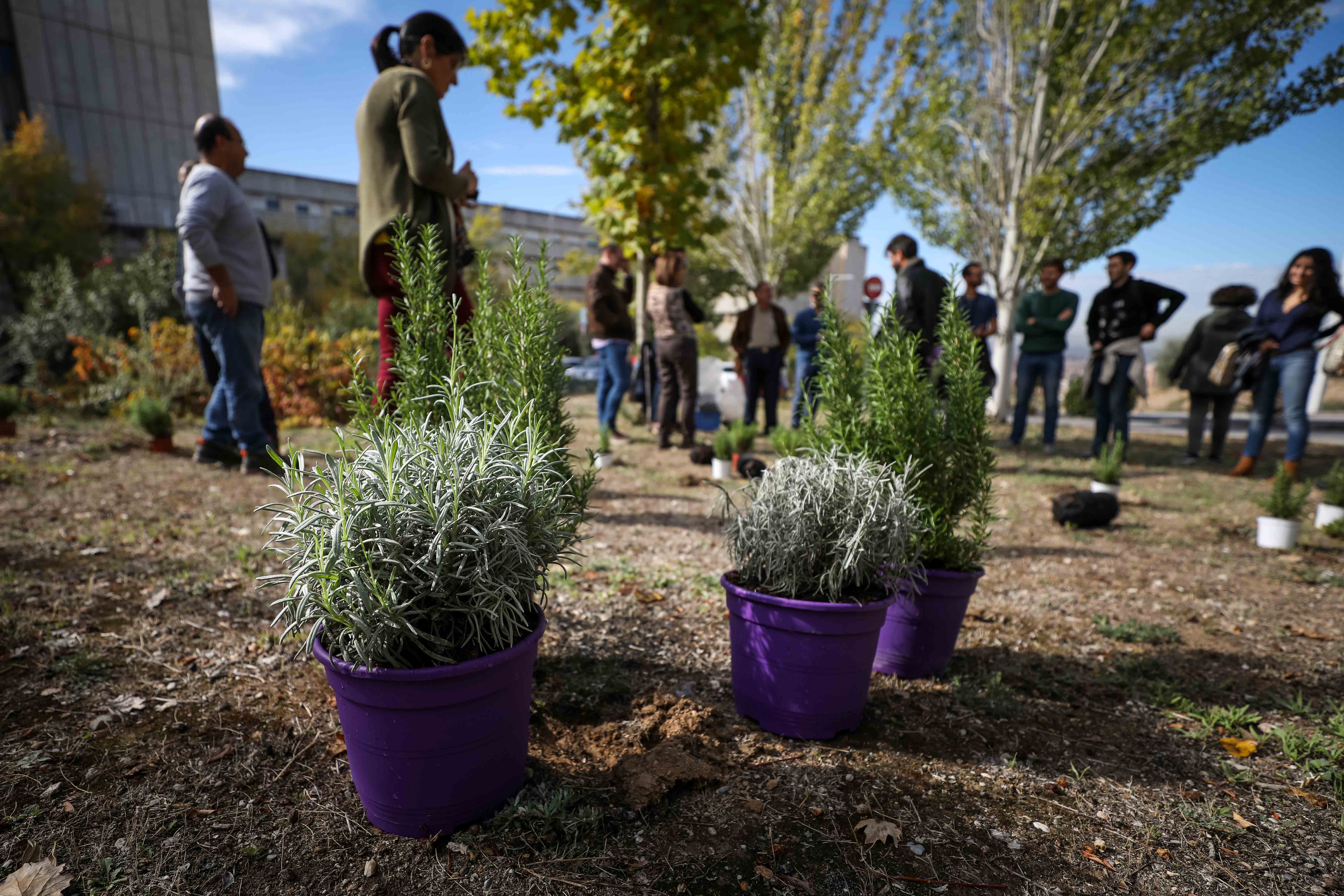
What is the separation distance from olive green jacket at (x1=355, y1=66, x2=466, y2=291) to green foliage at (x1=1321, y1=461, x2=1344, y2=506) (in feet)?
19.9

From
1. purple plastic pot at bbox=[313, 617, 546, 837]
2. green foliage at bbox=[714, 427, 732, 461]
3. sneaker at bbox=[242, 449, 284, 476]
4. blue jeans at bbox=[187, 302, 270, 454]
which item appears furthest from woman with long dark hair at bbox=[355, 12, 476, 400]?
green foliage at bbox=[714, 427, 732, 461]

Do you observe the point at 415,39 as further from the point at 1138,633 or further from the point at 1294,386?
the point at 1294,386

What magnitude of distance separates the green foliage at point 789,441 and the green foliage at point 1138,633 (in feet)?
5.39

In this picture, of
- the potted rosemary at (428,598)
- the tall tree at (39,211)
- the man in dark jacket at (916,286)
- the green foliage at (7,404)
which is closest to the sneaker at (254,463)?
the green foliage at (7,404)

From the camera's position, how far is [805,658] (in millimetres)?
1896

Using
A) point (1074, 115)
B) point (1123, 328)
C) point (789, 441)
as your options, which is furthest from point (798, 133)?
point (789, 441)

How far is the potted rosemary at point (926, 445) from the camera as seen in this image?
2.35 m

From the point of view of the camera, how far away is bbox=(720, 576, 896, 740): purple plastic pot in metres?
1.87

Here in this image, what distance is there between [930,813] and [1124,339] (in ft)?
21.8

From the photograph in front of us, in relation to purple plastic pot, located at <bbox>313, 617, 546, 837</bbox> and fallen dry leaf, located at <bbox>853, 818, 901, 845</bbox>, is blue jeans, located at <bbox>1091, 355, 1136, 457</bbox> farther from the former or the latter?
purple plastic pot, located at <bbox>313, 617, 546, 837</bbox>

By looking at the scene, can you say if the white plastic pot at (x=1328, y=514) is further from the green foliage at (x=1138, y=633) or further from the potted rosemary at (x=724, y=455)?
the potted rosemary at (x=724, y=455)

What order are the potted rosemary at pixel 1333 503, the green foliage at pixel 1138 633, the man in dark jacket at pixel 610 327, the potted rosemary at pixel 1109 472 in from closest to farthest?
the green foliage at pixel 1138 633 → the potted rosemary at pixel 1333 503 → the potted rosemary at pixel 1109 472 → the man in dark jacket at pixel 610 327

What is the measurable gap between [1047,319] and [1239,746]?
5.95 metres

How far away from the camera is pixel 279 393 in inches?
315
